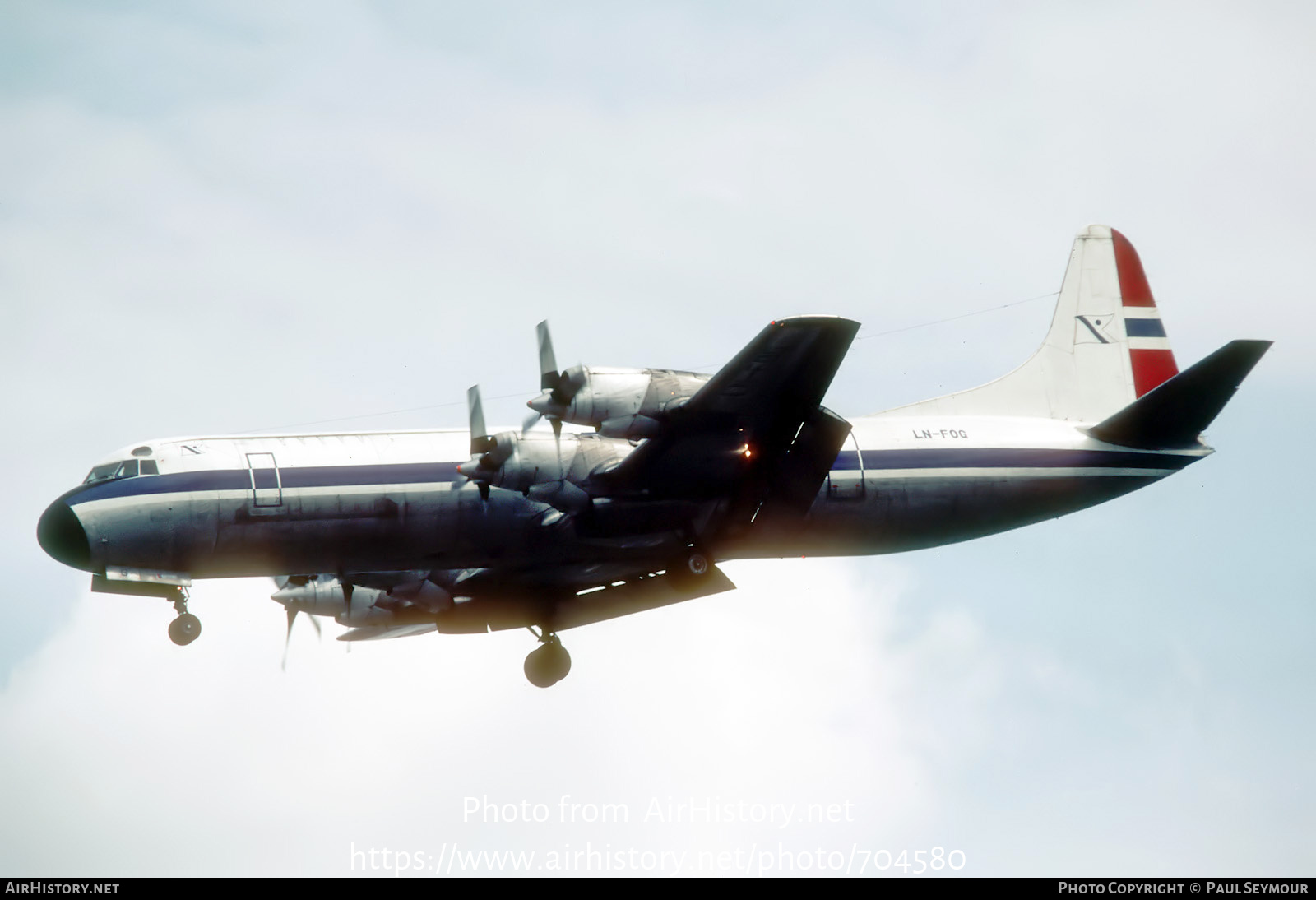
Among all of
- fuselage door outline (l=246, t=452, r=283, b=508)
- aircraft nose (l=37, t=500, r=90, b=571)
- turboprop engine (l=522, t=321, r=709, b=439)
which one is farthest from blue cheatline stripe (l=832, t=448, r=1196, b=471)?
aircraft nose (l=37, t=500, r=90, b=571)

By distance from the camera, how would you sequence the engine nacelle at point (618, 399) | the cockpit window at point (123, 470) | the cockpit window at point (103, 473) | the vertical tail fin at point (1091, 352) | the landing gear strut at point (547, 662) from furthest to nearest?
1. the vertical tail fin at point (1091, 352)
2. the landing gear strut at point (547, 662)
3. the cockpit window at point (103, 473)
4. the cockpit window at point (123, 470)
5. the engine nacelle at point (618, 399)

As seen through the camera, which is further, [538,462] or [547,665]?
[547,665]

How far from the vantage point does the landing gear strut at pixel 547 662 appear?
2823 centimetres

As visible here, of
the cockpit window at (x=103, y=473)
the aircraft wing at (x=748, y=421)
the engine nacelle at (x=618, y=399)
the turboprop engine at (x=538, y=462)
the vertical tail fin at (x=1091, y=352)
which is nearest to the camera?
the aircraft wing at (x=748, y=421)

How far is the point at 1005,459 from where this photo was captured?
27.2m

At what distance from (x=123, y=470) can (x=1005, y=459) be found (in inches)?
638

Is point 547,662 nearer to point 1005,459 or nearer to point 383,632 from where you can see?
point 383,632

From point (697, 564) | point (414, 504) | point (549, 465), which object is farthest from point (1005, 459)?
point (414, 504)

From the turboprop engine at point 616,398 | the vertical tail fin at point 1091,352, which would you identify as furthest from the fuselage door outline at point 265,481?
the vertical tail fin at point 1091,352

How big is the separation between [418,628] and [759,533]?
9.39 metres

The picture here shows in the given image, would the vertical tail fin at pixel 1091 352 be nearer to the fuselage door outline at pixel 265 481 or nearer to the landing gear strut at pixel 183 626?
the fuselage door outline at pixel 265 481

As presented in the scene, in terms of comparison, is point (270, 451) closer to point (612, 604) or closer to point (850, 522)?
point (612, 604)

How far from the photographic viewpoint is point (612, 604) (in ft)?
90.0
